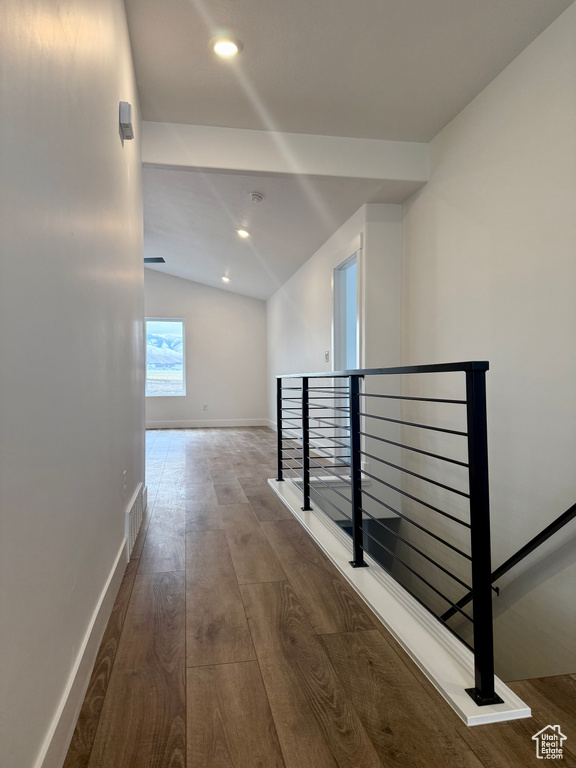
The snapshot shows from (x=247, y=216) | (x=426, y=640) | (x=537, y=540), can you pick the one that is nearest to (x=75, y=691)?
(x=426, y=640)

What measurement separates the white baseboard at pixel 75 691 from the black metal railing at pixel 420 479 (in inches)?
37.2

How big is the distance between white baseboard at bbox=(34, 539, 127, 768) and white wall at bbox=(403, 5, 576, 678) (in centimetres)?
199

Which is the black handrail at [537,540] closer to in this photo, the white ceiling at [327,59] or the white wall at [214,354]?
the white ceiling at [327,59]

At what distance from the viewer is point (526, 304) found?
8.89 ft

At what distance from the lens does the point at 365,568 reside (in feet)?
7.17

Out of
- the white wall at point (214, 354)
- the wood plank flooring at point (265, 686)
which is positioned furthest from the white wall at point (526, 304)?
the white wall at point (214, 354)

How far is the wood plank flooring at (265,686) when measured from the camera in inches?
46.2

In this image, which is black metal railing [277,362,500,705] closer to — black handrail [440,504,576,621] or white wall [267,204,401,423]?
black handrail [440,504,576,621]

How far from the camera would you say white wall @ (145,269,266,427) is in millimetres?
Result: 9266

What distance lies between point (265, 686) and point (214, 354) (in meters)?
8.25

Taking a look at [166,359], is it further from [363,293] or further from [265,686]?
[265,686]

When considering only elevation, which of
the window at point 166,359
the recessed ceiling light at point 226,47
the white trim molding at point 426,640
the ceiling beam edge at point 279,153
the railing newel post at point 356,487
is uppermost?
the recessed ceiling light at point 226,47

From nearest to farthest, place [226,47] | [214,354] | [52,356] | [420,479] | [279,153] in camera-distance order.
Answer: [52,356], [226,47], [279,153], [420,479], [214,354]

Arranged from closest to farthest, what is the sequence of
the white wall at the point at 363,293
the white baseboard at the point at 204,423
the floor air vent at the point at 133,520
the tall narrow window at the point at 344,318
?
the floor air vent at the point at 133,520
the white wall at the point at 363,293
the tall narrow window at the point at 344,318
the white baseboard at the point at 204,423
